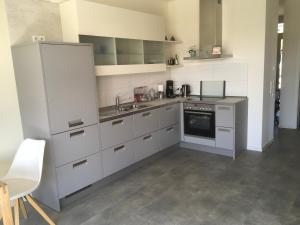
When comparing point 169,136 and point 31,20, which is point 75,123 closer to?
point 31,20

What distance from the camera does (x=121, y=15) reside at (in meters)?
3.41

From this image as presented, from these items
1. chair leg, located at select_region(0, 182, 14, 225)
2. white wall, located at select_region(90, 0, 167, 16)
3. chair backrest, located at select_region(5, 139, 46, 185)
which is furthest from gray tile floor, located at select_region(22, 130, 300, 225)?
white wall, located at select_region(90, 0, 167, 16)

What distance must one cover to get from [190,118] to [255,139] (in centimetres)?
110

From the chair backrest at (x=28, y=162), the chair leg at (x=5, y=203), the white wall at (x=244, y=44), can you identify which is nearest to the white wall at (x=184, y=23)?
the white wall at (x=244, y=44)

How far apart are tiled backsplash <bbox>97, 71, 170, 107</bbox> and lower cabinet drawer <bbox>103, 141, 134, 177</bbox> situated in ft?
2.43

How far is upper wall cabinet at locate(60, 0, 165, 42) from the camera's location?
2943 millimetres

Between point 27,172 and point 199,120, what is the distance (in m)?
2.66

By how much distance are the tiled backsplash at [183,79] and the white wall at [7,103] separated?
113cm

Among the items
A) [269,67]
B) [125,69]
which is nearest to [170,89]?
[125,69]

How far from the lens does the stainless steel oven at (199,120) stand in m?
4.00

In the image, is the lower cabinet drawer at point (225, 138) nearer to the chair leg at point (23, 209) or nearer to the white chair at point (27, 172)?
the white chair at point (27, 172)

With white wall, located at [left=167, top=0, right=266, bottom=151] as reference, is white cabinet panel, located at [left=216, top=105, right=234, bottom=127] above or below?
below

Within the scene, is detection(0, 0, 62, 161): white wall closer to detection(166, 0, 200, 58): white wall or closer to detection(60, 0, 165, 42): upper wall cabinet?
detection(60, 0, 165, 42): upper wall cabinet

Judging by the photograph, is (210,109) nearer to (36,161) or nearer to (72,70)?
(72,70)
